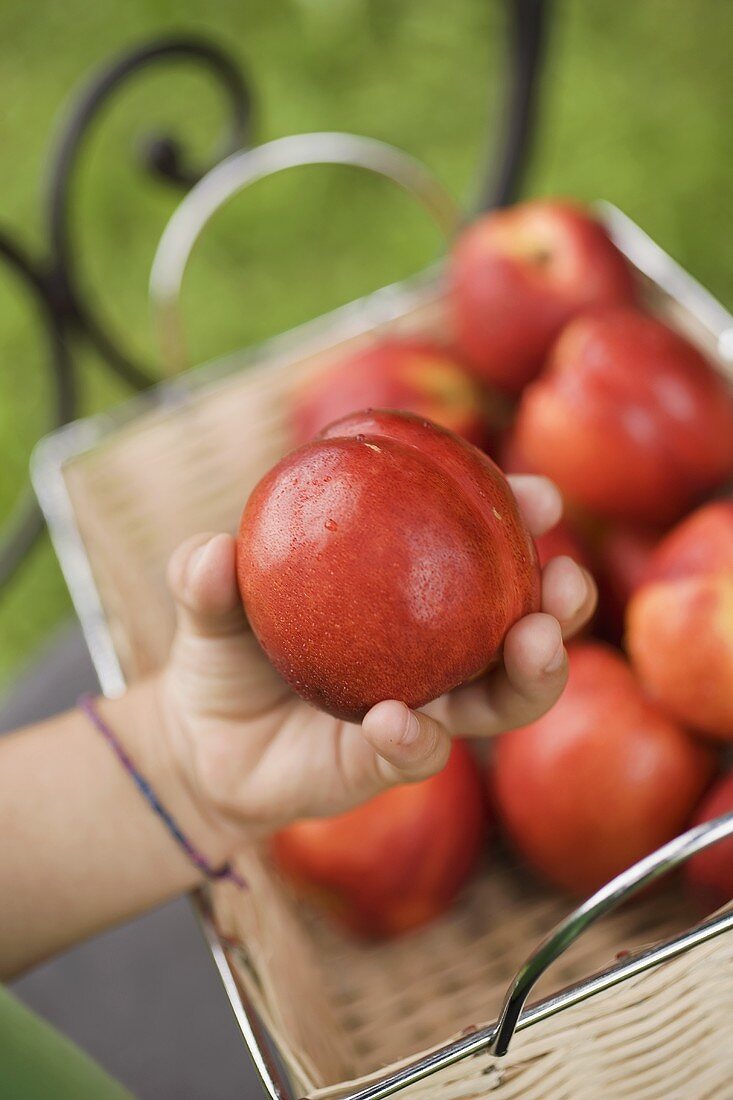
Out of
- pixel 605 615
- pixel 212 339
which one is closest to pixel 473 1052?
pixel 605 615

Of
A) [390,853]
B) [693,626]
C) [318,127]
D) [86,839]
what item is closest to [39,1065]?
[86,839]

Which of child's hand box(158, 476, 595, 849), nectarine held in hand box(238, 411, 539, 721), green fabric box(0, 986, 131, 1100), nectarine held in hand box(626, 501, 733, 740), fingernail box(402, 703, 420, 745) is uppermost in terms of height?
nectarine held in hand box(238, 411, 539, 721)

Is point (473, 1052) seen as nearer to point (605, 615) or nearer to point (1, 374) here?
point (605, 615)

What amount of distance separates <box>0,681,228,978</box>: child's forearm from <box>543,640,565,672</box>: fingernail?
0.71 feet

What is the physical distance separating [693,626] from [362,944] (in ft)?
0.92

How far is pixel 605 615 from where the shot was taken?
69cm

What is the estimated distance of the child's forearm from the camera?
0.52 m

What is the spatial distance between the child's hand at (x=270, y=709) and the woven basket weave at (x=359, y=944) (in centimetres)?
6

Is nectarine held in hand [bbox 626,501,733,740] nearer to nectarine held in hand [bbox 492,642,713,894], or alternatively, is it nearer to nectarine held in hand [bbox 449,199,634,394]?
nectarine held in hand [bbox 492,642,713,894]

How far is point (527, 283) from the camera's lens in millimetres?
746

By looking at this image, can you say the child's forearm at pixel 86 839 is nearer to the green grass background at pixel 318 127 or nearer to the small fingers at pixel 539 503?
the small fingers at pixel 539 503

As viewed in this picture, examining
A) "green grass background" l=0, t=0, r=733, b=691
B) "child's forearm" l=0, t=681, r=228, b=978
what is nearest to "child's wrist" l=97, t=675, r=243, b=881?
"child's forearm" l=0, t=681, r=228, b=978

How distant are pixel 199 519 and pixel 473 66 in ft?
3.92

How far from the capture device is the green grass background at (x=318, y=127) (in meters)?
1.44
